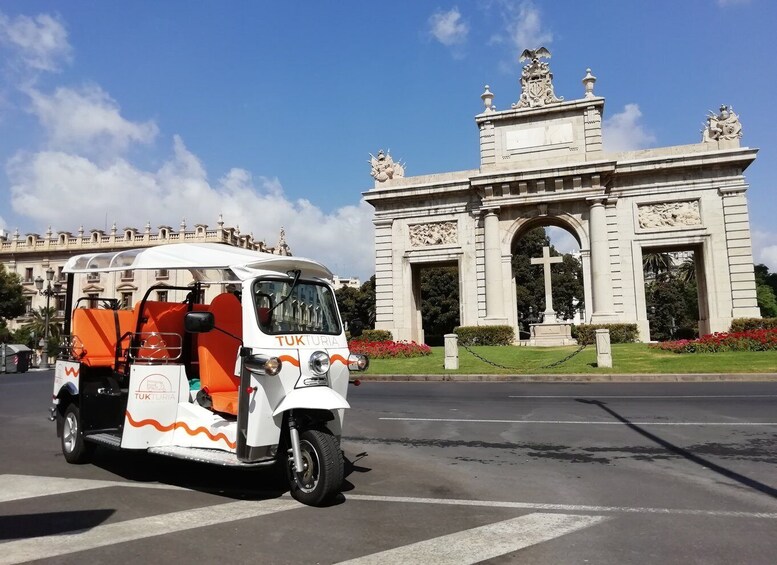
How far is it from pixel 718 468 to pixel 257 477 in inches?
203

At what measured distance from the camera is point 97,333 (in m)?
6.78

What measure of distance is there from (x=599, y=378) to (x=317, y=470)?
44.6 ft

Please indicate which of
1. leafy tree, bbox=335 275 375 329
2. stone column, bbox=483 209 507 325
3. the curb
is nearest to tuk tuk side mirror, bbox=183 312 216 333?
the curb

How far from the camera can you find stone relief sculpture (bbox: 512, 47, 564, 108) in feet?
101

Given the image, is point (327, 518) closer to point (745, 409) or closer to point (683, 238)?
point (745, 409)

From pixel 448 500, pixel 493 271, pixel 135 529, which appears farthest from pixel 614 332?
pixel 135 529

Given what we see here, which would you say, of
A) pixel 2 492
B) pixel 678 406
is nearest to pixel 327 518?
pixel 2 492

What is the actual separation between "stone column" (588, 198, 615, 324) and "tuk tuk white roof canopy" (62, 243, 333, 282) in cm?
2537

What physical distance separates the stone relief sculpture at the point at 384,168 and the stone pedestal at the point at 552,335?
507 inches

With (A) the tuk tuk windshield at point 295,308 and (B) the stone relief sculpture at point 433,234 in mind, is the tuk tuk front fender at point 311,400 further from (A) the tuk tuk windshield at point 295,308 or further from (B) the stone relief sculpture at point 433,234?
(B) the stone relief sculpture at point 433,234

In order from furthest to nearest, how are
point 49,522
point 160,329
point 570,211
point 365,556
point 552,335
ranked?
point 570,211, point 552,335, point 160,329, point 49,522, point 365,556

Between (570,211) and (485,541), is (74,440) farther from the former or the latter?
(570,211)

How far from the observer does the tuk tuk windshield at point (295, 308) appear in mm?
5355

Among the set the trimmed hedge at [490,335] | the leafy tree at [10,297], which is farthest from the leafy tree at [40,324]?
the trimmed hedge at [490,335]
